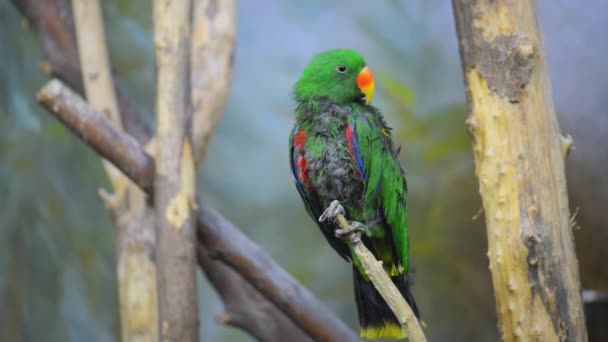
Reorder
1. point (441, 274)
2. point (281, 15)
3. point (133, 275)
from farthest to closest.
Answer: point (281, 15), point (441, 274), point (133, 275)

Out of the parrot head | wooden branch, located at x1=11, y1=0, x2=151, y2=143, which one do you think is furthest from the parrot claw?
wooden branch, located at x1=11, y1=0, x2=151, y2=143

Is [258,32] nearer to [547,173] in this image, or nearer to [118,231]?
[118,231]

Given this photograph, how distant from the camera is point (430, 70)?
326 centimetres

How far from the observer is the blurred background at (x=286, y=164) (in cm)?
305

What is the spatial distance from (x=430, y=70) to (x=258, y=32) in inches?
34.4

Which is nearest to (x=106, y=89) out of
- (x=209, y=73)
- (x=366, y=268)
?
(x=209, y=73)

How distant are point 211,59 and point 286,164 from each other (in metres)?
0.95

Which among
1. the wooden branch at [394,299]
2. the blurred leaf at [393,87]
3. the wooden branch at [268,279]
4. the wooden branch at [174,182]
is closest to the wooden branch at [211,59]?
the wooden branch at [174,182]

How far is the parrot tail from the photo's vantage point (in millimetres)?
1627

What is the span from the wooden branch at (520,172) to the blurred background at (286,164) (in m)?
1.27

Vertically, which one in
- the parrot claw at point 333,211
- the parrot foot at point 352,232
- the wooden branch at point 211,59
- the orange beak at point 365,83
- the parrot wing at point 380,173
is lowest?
the parrot foot at point 352,232

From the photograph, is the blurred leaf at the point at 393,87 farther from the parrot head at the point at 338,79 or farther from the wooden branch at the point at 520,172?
the parrot head at the point at 338,79

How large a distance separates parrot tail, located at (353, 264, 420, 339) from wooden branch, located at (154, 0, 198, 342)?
2.49 ft

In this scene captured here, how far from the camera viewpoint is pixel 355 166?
1563 millimetres
